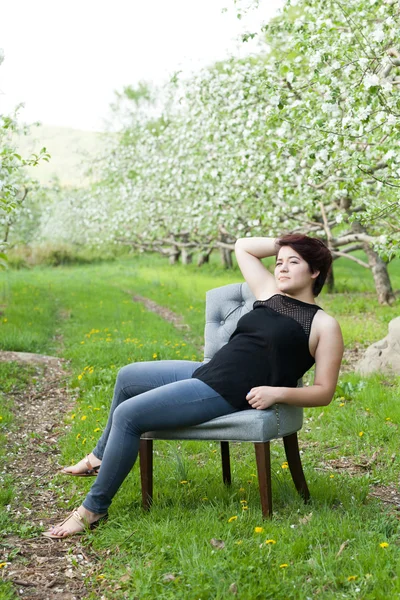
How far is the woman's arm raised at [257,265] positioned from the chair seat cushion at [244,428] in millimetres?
719

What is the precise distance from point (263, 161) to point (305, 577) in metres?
6.37

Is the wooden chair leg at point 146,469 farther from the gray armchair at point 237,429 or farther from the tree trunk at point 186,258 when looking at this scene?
the tree trunk at point 186,258

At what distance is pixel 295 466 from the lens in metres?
3.86

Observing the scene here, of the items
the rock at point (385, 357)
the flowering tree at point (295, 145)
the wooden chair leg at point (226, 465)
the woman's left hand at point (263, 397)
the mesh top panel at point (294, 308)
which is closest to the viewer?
the woman's left hand at point (263, 397)

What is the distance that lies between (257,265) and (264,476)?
1.27 meters

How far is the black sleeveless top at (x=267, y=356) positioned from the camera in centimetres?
356

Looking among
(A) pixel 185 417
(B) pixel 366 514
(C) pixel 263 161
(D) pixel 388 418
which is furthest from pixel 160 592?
(C) pixel 263 161

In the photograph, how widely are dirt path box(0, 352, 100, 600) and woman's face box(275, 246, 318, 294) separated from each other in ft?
5.74

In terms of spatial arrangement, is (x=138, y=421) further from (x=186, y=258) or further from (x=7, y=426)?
(x=186, y=258)

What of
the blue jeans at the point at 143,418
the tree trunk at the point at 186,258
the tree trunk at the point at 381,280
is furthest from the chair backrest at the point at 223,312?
the tree trunk at the point at 186,258

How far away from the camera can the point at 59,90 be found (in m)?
109

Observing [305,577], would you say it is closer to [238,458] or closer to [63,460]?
[238,458]

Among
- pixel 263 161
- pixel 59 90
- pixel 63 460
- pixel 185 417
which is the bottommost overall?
pixel 63 460

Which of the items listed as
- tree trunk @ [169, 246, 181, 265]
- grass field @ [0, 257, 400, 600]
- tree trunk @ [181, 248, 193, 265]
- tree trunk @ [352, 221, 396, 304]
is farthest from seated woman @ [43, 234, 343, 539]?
tree trunk @ [169, 246, 181, 265]
